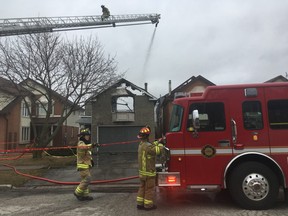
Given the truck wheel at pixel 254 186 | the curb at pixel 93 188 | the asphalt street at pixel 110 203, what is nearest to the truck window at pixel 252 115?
the truck wheel at pixel 254 186

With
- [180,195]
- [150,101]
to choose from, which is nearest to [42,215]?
[180,195]

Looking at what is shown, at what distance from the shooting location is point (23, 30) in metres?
23.6

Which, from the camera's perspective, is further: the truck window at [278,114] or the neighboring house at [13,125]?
the neighboring house at [13,125]

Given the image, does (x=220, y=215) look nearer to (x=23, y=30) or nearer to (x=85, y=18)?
(x=23, y=30)

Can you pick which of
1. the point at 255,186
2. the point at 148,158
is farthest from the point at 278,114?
the point at 148,158

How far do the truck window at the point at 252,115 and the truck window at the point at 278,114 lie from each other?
224 millimetres

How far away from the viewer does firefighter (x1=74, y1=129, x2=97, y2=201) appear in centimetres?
826

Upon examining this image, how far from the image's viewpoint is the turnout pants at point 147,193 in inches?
277

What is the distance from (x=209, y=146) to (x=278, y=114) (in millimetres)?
1605

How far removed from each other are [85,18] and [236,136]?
2594 centimetres

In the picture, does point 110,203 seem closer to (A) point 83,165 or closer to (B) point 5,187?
(A) point 83,165

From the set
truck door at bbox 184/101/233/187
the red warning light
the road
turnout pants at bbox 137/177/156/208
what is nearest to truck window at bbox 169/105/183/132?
truck door at bbox 184/101/233/187

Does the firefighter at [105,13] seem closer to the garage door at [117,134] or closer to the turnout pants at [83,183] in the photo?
the garage door at [117,134]

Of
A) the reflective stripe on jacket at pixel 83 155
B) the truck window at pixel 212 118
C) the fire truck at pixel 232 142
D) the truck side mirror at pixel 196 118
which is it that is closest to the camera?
the truck side mirror at pixel 196 118
